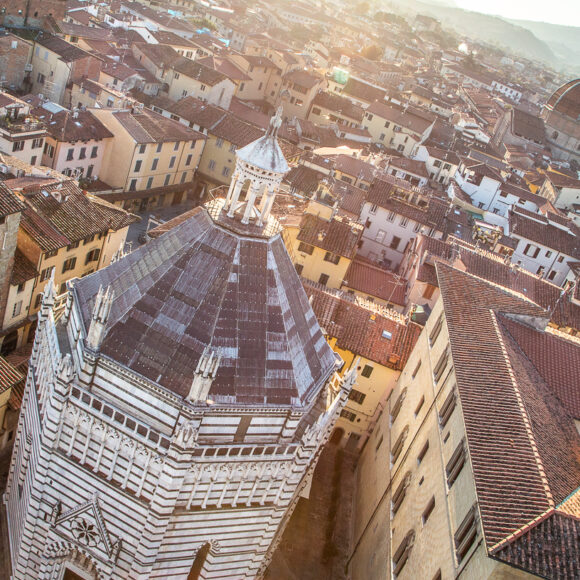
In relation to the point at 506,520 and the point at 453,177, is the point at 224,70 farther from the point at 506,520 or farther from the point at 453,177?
the point at 506,520

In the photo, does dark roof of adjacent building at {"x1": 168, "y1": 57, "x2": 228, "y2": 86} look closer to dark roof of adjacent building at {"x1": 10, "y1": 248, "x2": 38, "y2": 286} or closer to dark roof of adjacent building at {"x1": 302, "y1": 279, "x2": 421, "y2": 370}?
dark roof of adjacent building at {"x1": 302, "y1": 279, "x2": 421, "y2": 370}

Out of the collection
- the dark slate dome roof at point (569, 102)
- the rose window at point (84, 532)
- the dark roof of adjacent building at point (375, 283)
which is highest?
the dark slate dome roof at point (569, 102)

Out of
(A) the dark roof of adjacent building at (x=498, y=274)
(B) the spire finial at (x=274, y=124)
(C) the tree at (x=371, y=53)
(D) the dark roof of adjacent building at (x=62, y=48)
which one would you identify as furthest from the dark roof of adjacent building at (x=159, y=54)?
(C) the tree at (x=371, y=53)

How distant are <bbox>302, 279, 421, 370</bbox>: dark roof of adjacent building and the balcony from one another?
2328 centimetres

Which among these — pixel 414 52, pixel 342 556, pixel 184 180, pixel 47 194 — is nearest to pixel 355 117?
pixel 184 180

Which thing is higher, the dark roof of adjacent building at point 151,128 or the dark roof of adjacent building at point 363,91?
the dark roof of adjacent building at point 363,91

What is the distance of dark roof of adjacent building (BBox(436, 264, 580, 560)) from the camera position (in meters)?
15.6

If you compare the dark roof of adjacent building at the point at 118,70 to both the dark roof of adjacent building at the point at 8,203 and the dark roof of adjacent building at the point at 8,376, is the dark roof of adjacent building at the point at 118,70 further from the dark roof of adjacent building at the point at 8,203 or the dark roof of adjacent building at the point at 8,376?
the dark roof of adjacent building at the point at 8,376

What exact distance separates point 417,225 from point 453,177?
2091 centimetres

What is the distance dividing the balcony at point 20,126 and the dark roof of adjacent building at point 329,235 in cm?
2047

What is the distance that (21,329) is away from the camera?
117ft

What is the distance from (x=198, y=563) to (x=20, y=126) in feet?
113

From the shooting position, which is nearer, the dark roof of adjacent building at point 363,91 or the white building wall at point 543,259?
the white building wall at point 543,259

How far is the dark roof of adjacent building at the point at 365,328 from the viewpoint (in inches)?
1405
